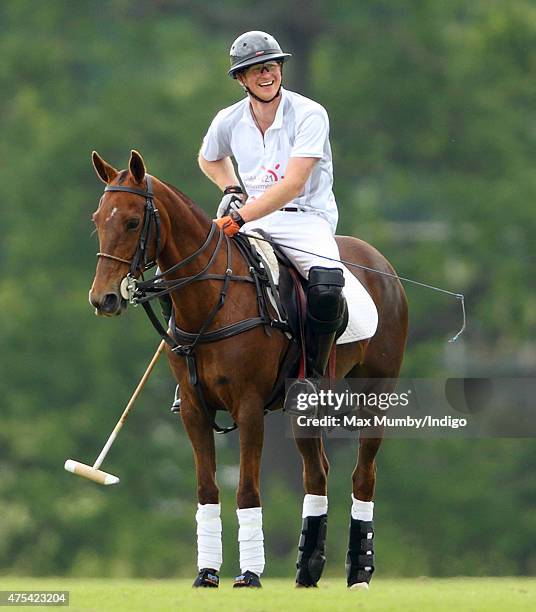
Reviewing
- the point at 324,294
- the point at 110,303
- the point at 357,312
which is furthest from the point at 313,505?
the point at 110,303

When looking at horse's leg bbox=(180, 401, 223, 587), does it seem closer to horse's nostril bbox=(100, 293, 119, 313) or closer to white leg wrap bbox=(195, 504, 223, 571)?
white leg wrap bbox=(195, 504, 223, 571)

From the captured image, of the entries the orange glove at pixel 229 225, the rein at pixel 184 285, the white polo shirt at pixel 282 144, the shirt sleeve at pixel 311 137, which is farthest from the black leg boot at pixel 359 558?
the shirt sleeve at pixel 311 137

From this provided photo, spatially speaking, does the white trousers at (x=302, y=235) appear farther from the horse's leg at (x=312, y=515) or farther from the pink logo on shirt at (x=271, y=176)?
the horse's leg at (x=312, y=515)

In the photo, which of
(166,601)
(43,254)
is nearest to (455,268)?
(43,254)

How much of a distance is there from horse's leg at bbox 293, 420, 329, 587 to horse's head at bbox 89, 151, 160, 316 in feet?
5.53

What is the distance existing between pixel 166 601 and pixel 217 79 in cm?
1902

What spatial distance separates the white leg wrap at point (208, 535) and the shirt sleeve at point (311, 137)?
2.02 m

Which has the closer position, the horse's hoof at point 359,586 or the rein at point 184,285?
the rein at point 184,285

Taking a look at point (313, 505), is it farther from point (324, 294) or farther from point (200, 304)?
point (200, 304)

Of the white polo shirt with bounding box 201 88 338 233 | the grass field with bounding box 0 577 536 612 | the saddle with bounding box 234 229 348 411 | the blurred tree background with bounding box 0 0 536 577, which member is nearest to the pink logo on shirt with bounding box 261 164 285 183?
the white polo shirt with bounding box 201 88 338 233

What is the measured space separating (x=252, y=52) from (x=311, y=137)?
0.58 metres

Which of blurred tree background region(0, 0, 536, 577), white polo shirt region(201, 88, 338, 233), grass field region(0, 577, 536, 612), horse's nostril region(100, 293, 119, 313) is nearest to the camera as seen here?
grass field region(0, 577, 536, 612)

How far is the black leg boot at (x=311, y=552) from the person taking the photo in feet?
33.9

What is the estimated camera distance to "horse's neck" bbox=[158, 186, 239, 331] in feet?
31.2
